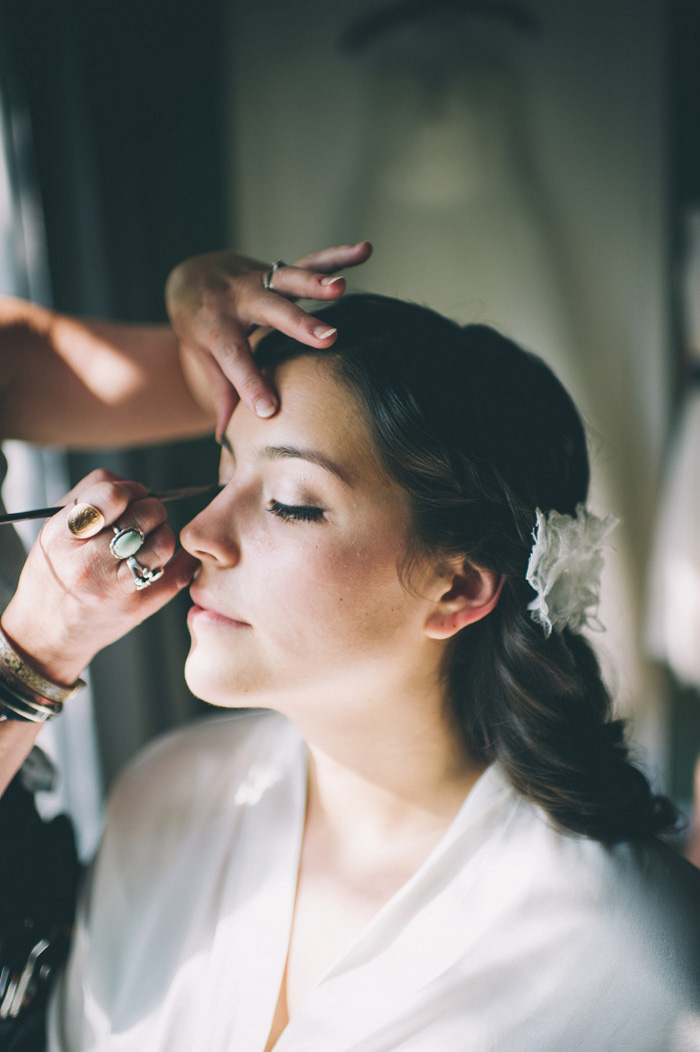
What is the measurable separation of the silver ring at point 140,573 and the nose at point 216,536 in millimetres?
73

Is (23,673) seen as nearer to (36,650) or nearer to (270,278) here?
(36,650)

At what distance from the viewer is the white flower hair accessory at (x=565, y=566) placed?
1.03 metres

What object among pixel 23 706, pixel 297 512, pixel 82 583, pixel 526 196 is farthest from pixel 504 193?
pixel 23 706

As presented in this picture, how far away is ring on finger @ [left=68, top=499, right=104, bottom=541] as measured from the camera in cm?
88

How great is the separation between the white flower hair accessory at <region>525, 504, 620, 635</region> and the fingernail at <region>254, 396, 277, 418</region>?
1.35 feet

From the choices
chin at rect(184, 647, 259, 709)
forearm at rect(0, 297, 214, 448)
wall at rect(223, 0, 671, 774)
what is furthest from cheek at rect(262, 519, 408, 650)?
wall at rect(223, 0, 671, 774)

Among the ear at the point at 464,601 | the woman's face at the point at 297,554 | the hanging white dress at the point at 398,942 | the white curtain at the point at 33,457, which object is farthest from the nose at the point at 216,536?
the white curtain at the point at 33,457

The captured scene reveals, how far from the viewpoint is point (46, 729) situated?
5.75 feet

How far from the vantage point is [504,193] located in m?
2.64

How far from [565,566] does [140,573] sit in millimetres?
613

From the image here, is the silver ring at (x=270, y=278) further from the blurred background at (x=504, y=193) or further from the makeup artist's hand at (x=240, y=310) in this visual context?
the blurred background at (x=504, y=193)

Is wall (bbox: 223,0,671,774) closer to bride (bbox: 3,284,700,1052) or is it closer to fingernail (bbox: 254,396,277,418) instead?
bride (bbox: 3,284,700,1052)

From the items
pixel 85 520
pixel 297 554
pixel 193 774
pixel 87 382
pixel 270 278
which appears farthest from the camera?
pixel 193 774

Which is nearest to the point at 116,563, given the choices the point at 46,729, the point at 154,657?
the point at 46,729
